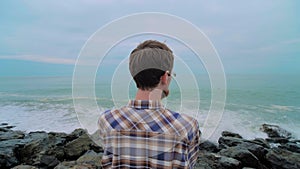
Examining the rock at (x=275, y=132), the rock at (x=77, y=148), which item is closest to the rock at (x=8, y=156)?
the rock at (x=77, y=148)

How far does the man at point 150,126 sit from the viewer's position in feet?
3.42

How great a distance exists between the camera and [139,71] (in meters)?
1.12

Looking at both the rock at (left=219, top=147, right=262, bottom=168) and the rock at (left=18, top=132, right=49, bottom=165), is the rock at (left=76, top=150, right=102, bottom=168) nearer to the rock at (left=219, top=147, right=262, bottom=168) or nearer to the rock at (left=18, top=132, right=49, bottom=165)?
the rock at (left=18, top=132, right=49, bottom=165)

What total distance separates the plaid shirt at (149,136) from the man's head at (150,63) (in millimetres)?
94

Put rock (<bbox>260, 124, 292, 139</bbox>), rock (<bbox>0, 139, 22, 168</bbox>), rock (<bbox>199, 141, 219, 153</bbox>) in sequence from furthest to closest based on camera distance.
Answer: rock (<bbox>260, 124, 292, 139</bbox>)
rock (<bbox>199, 141, 219, 153</bbox>)
rock (<bbox>0, 139, 22, 168</bbox>)

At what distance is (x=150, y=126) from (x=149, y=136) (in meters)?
0.04

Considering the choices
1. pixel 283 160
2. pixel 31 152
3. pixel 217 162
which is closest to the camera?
pixel 217 162

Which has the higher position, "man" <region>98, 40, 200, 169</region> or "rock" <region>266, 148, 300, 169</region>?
"man" <region>98, 40, 200, 169</region>

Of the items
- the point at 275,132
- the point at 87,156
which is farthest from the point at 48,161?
the point at 275,132

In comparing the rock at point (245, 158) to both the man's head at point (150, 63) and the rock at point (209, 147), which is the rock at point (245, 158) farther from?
the man's head at point (150, 63)

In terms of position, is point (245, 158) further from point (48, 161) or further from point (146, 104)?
point (146, 104)

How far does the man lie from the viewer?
1.04 metres

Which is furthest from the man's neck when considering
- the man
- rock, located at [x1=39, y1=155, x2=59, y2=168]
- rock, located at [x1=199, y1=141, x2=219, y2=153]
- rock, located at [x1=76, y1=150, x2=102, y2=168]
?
rock, located at [x1=199, y1=141, x2=219, y2=153]

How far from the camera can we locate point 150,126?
1050mm
